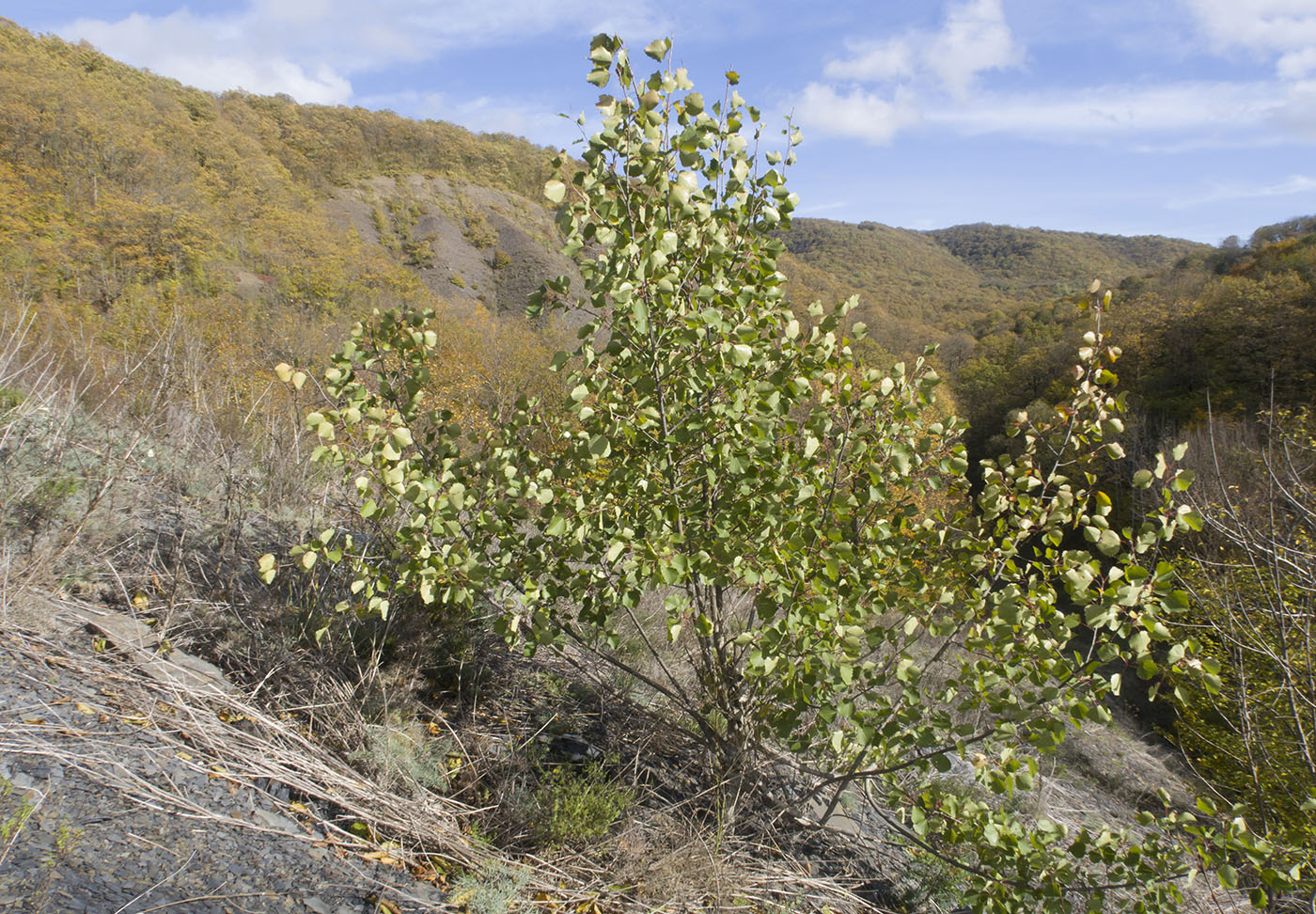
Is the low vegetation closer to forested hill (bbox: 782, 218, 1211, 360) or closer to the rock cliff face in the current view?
the rock cliff face

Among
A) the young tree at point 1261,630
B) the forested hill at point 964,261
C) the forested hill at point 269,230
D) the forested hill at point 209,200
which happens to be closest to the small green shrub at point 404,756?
the forested hill at point 269,230

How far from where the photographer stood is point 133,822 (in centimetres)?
208

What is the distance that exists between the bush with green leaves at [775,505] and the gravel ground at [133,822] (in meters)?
0.81

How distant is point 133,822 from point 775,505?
224 centimetres

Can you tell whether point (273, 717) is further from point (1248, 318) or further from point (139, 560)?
point (1248, 318)

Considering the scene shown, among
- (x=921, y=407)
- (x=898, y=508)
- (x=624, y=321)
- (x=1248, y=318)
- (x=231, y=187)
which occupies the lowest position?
(x=898, y=508)

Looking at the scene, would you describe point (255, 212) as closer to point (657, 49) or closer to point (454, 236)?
point (454, 236)

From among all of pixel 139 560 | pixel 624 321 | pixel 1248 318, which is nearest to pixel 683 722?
pixel 624 321

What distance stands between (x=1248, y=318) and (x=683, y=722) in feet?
107

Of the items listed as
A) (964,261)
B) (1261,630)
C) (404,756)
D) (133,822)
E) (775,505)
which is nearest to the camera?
(133,822)

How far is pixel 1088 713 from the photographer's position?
1.97m

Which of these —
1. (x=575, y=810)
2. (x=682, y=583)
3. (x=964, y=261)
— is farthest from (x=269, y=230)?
(x=964, y=261)

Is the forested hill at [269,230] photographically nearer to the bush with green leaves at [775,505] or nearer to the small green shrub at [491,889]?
the bush with green leaves at [775,505]

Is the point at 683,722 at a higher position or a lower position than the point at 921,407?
lower
